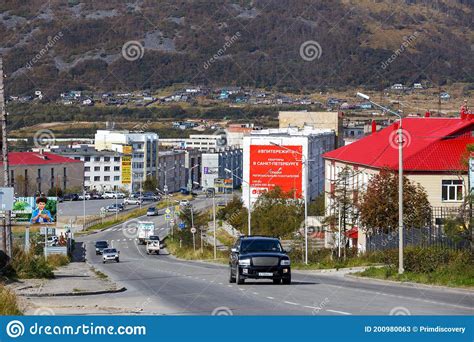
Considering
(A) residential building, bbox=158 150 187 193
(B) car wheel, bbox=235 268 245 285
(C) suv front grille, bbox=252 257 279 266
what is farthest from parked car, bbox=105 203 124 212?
(C) suv front grille, bbox=252 257 279 266

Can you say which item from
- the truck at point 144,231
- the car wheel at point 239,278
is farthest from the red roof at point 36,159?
the car wheel at point 239,278

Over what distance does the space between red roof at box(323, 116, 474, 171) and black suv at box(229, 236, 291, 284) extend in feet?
101

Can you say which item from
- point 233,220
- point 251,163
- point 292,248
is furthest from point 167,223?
point 292,248

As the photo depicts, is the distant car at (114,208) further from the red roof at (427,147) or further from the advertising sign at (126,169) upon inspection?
the red roof at (427,147)

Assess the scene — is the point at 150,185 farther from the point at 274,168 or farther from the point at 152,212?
the point at 274,168

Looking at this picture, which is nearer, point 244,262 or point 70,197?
point 244,262

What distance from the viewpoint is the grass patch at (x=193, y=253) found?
236 feet

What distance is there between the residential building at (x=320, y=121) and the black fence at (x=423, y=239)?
99770 mm

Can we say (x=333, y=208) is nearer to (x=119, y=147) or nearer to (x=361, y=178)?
(x=361, y=178)

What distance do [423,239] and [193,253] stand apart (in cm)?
3801

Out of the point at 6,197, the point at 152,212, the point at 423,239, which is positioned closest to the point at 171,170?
the point at 152,212

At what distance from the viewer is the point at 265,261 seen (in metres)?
31.8

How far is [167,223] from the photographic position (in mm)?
115000
